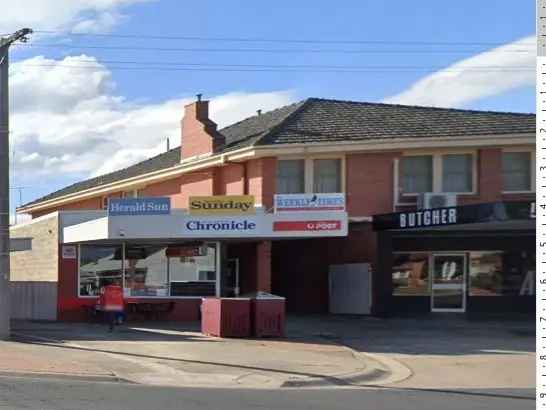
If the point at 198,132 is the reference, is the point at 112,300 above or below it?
below

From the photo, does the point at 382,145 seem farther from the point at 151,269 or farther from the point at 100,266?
the point at 100,266

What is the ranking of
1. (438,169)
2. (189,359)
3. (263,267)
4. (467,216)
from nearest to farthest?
(189,359)
(467,216)
(263,267)
(438,169)

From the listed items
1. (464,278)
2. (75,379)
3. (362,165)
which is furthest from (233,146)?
(75,379)

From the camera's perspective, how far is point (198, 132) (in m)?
31.5

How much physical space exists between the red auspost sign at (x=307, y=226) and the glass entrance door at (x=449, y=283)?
6.74 m

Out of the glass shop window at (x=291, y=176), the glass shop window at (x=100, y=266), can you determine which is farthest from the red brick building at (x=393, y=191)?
the glass shop window at (x=100, y=266)

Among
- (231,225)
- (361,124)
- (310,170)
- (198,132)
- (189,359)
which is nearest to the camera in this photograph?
(189,359)

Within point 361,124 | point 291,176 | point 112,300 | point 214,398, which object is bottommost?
point 214,398

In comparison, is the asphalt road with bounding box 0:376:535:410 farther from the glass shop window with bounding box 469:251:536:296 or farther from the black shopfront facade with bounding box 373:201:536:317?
the glass shop window with bounding box 469:251:536:296

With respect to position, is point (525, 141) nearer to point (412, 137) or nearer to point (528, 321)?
point (412, 137)

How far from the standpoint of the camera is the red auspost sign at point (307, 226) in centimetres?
2223

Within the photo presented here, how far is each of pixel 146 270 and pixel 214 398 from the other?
1449 centimetres

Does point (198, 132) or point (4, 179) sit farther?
point (198, 132)

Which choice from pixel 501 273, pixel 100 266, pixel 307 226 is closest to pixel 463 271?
pixel 501 273
